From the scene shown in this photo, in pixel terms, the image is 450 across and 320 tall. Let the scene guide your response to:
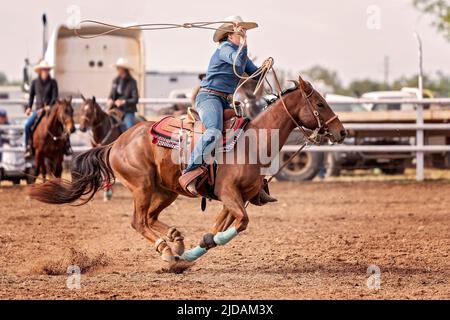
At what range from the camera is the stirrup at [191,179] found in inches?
327

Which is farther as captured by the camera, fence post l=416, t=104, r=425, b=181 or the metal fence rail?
fence post l=416, t=104, r=425, b=181

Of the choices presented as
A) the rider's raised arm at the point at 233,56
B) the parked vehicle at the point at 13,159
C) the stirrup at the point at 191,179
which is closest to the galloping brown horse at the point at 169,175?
the stirrup at the point at 191,179

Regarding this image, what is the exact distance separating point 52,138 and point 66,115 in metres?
0.52

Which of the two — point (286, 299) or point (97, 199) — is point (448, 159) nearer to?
point (97, 199)

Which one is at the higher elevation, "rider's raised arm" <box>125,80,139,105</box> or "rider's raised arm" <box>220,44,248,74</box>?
"rider's raised arm" <box>220,44,248,74</box>

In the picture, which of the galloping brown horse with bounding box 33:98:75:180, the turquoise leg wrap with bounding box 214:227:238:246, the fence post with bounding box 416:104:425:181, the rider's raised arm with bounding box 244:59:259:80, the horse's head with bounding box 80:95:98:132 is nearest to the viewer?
the turquoise leg wrap with bounding box 214:227:238:246

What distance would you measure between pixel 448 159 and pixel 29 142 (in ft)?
29.2

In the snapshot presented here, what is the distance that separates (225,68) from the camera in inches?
334

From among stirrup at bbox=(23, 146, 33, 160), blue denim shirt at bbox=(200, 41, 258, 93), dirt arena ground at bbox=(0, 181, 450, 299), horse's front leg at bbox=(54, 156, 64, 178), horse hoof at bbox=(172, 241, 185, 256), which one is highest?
blue denim shirt at bbox=(200, 41, 258, 93)

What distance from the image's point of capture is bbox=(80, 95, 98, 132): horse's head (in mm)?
15461

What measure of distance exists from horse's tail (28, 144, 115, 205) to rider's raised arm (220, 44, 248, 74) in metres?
1.63

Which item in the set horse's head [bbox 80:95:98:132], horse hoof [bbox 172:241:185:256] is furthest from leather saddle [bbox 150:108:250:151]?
horse's head [bbox 80:95:98:132]

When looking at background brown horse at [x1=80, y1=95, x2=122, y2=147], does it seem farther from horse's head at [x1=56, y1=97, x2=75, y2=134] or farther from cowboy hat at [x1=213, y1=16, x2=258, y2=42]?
cowboy hat at [x1=213, y1=16, x2=258, y2=42]

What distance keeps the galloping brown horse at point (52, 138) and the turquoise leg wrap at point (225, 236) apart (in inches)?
296
